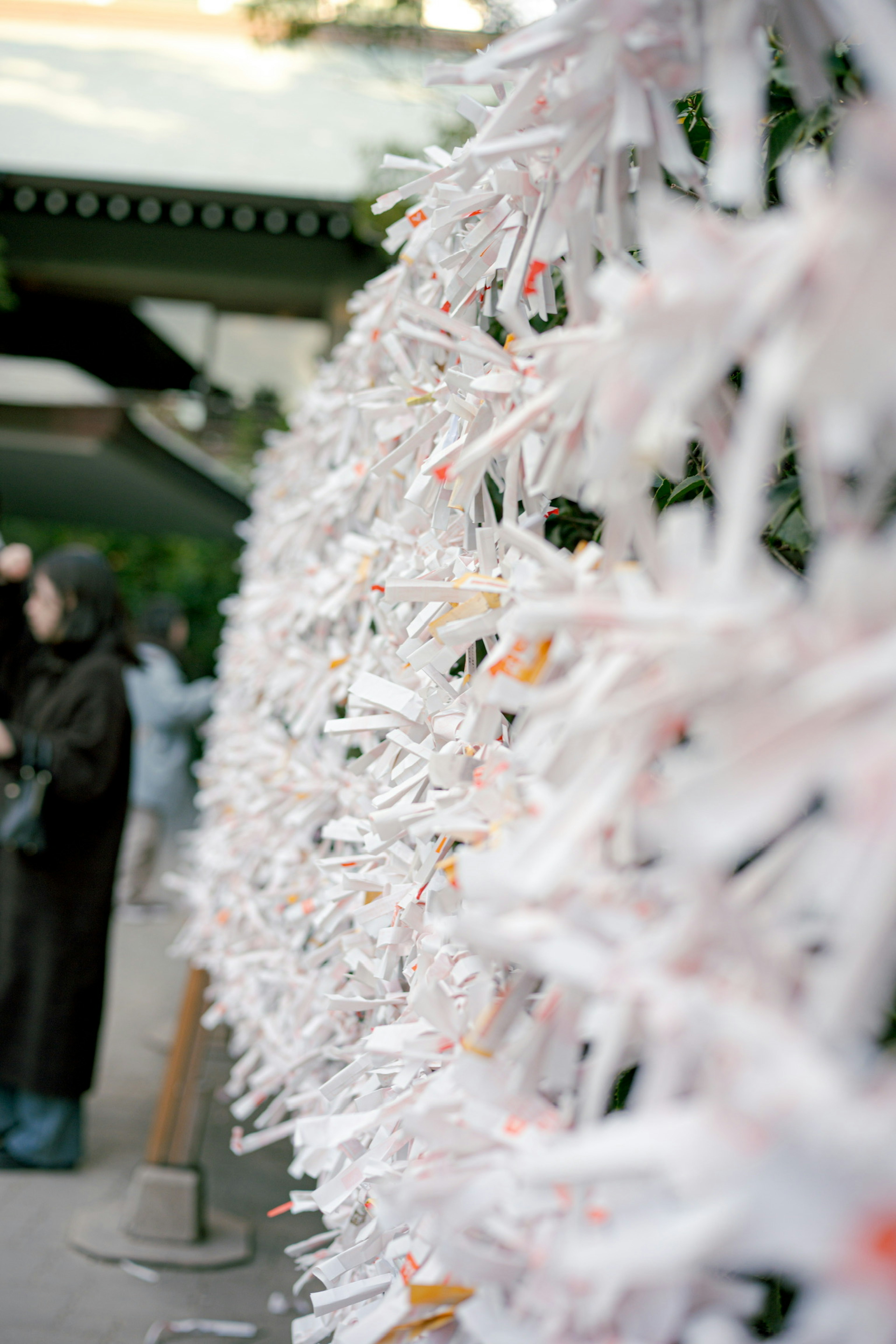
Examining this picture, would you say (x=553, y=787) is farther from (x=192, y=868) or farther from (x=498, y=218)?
(x=192, y=868)

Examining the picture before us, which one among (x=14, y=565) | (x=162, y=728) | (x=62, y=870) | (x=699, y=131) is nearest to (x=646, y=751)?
(x=699, y=131)

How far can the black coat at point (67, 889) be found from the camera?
12.2 ft

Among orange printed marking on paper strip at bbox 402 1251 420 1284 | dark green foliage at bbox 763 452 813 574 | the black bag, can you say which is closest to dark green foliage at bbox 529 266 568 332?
dark green foliage at bbox 763 452 813 574

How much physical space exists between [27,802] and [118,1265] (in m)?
1.39

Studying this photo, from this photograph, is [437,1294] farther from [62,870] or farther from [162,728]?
[162,728]

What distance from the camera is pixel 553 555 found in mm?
781

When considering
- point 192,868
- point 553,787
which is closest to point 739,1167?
point 553,787

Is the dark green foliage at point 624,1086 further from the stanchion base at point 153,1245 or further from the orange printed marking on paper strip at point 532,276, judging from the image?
the stanchion base at point 153,1245

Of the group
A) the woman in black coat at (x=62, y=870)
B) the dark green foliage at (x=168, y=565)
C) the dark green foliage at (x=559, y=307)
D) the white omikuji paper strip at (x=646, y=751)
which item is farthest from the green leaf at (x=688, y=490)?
the dark green foliage at (x=168, y=565)

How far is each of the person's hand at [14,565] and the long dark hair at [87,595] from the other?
2.18ft

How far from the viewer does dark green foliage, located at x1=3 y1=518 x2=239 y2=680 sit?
54.1ft

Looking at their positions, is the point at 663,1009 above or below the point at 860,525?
below

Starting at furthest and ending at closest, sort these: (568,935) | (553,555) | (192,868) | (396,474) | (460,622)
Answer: (192,868)
(396,474)
(460,622)
(553,555)
(568,935)

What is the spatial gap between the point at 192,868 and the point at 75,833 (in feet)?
12.0
